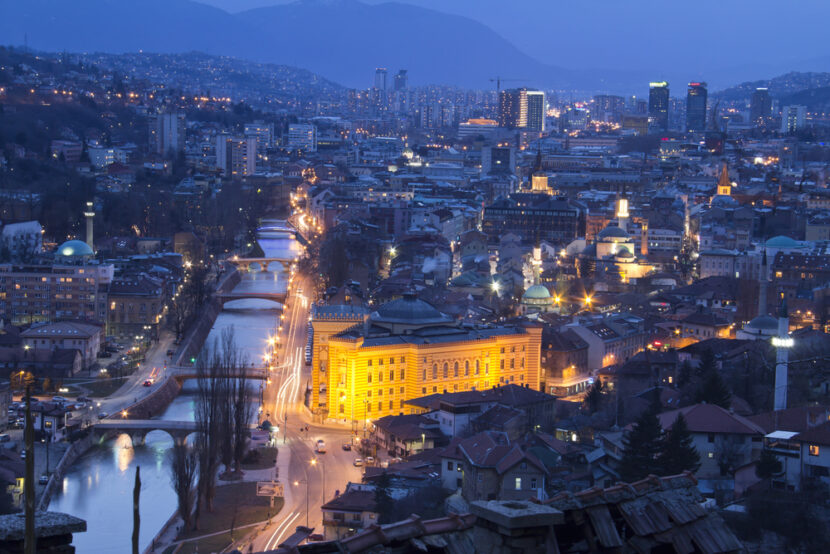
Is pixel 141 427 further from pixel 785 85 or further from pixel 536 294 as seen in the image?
pixel 785 85

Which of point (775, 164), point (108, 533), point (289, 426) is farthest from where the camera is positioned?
point (775, 164)

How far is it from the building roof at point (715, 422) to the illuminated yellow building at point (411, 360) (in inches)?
205

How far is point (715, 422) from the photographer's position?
10.6 metres

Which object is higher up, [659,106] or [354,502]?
[659,106]

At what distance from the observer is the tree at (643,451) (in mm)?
9648

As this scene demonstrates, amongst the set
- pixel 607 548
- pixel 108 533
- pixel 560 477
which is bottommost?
pixel 108 533

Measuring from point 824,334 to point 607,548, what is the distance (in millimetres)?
12700

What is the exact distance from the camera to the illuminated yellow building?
1551 cm

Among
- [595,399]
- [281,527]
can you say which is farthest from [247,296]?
[281,527]

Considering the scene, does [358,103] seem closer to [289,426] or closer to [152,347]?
[152,347]

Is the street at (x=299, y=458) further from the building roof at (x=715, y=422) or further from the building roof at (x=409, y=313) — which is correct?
the building roof at (x=715, y=422)

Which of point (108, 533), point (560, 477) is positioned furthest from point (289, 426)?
point (560, 477)

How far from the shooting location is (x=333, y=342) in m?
15.5

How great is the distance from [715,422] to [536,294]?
10937mm
